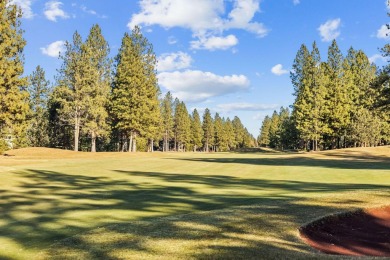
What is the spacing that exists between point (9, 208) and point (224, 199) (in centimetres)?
830

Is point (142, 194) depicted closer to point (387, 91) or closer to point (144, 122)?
point (387, 91)

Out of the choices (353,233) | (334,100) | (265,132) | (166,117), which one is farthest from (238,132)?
(353,233)

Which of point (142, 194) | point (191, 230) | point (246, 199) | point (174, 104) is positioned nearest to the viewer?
point (191, 230)

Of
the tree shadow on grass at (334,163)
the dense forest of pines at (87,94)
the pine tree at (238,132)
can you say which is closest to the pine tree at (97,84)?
the dense forest of pines at (87,94)

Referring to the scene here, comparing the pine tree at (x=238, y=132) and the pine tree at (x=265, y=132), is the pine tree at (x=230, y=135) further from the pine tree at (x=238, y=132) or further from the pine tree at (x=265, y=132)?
the pine tree at (x=265, y=132)

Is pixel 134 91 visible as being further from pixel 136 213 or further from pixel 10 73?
pixel 136 213

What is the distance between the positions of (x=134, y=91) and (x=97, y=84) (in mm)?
6647

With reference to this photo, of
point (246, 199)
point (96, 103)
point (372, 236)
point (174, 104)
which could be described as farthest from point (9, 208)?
point (174, 104)

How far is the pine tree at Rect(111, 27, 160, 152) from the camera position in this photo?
6512cm

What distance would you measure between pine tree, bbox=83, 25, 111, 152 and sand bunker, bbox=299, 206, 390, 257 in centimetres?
5349

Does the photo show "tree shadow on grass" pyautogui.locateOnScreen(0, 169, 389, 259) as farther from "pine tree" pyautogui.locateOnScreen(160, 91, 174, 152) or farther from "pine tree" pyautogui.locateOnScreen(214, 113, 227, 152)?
"pine tree" pyautogui.locateOnScreen(214, 113, 227, 152)

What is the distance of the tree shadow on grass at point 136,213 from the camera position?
28.7ft

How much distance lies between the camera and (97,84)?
2446 inches

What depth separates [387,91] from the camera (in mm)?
30016
